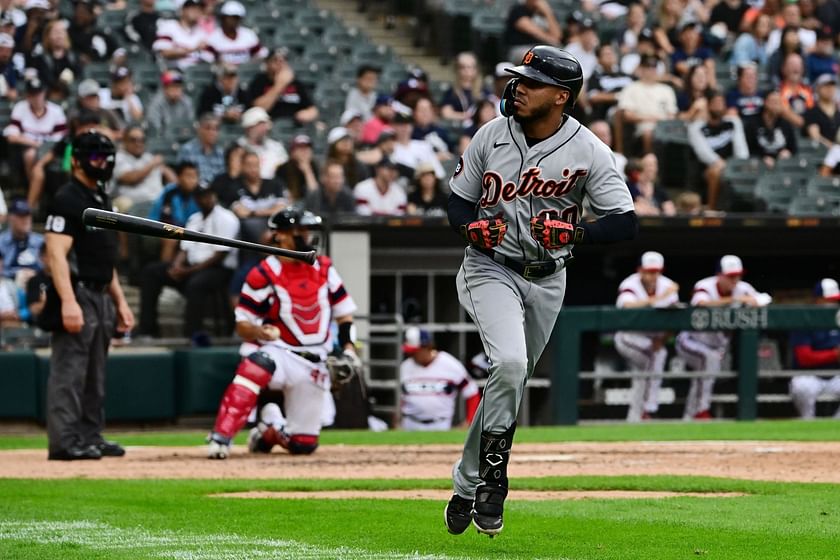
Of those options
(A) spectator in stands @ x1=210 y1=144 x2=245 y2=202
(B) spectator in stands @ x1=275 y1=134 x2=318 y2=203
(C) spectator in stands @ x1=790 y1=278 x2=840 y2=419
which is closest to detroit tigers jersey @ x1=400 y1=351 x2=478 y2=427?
(B) spectator in stands @ x1=275 y1=134 x2=318 y2=203

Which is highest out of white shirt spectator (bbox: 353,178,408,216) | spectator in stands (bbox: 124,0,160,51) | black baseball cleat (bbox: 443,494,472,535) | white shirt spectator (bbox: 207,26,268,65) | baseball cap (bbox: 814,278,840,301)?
spectator in stands (bbox: 124,0,160,51)

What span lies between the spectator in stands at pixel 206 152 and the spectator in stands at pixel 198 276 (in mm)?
872

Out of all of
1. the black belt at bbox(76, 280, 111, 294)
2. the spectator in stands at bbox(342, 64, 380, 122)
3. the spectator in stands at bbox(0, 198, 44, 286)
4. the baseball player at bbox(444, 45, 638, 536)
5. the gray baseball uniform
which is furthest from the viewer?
the spectator in stands at bbox(342, 64, 380, 122)

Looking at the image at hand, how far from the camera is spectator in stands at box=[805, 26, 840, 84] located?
1800 centimetres

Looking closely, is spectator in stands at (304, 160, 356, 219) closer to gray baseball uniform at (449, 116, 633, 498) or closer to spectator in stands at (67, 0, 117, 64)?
spectator in stands at (67, 0, 117, 64)

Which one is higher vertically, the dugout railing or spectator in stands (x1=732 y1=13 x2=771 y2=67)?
spectator in stands (x1=732 y1=13 x2=771 y2=67)

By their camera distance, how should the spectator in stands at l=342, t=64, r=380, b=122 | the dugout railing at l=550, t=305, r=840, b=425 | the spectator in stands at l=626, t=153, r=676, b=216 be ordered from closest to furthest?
the dugout railing at l=550, t=305, r=840, b=425, the spectator in stands at l=626, t=153, r=676, b=216, the spectator in stands at l=342, t=64, r=380, b=122

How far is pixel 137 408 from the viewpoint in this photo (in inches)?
489

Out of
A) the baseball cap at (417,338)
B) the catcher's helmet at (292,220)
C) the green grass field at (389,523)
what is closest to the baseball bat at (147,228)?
the green grass field at (389,523)

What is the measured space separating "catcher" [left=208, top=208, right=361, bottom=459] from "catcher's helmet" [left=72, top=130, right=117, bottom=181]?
113cm

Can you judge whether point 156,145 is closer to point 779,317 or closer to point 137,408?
point 137,408

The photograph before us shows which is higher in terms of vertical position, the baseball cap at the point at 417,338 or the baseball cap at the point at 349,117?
the baseball cap at the point at 349,117

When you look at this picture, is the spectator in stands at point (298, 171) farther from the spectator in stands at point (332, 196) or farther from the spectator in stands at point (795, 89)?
the spectator in stands at point (795, 89)

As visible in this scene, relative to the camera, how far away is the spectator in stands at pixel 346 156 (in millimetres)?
14180
